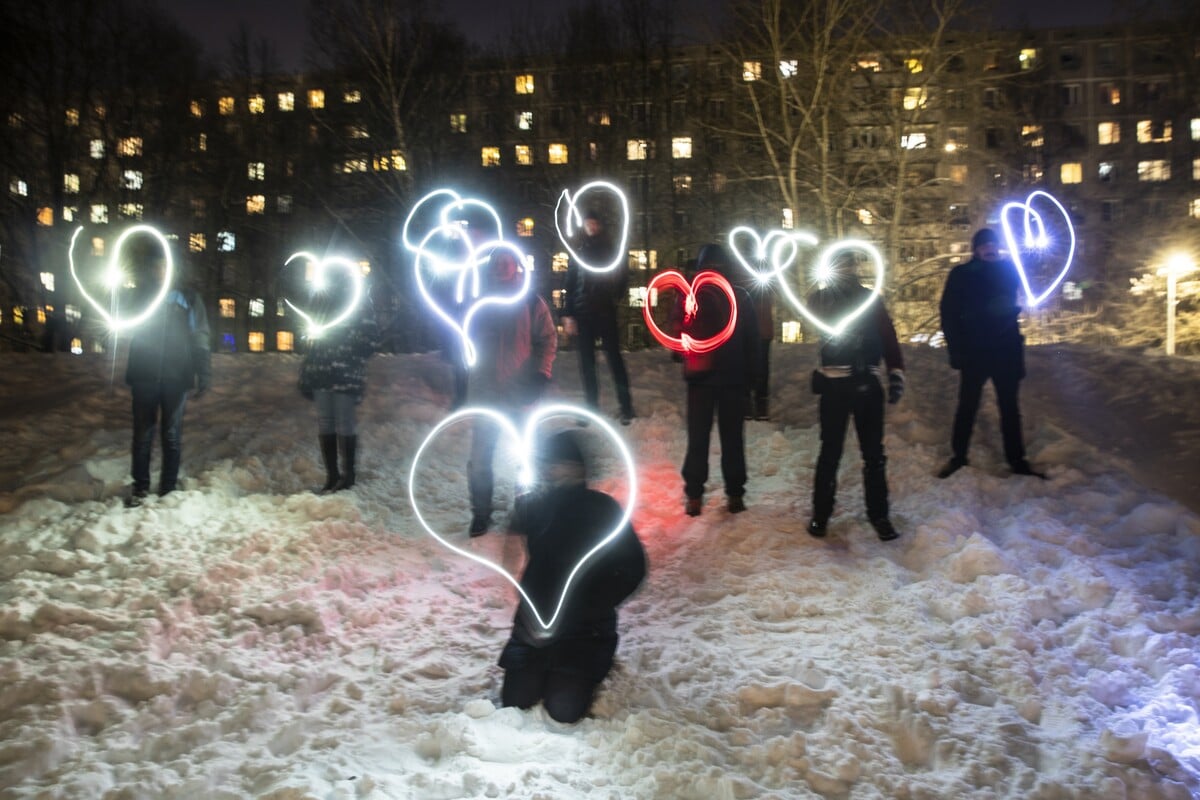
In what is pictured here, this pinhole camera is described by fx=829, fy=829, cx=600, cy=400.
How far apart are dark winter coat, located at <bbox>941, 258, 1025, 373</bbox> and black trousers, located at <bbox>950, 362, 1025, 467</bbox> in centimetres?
7

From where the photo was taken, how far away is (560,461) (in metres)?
4.57

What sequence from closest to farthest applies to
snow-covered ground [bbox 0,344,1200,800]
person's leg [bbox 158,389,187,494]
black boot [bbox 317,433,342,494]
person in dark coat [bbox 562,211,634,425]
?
snow-covered ground [bbox 0,344,1200,800] < person's leg [bbox 158,389,187,494] < black boot [bbox 317,433,342,494] < person in dark coat [bbox 562,211,634,425]

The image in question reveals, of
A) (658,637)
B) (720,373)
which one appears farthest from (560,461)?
(720,373)

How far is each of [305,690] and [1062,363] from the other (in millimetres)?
11868

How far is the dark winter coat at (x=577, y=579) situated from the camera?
15.2 feet

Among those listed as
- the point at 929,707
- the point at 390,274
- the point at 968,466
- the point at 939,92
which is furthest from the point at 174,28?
the point at 929,707

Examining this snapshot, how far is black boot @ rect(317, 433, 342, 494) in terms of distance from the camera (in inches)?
310

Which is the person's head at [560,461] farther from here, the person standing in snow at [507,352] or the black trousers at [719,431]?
the black trousers at [719,431]

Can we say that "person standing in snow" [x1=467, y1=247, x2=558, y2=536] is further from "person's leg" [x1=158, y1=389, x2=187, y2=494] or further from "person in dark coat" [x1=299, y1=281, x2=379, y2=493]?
"person's leg" [x1=158, y1=389, x2=187, y2=494]

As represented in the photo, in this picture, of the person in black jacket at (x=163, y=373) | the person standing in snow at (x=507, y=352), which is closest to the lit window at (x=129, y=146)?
the person in black jacket at (x=163, y=373)

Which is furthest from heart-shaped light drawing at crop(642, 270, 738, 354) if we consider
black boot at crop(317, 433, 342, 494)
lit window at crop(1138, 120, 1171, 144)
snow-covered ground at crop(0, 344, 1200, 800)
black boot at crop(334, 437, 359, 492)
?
lit window at crop(1138, 120, 1171, 144)

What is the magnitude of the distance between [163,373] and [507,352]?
10.5 ft

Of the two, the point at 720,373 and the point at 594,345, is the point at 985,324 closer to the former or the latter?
the point at 720,373

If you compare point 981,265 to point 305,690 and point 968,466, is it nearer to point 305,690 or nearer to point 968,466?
point 968,466
